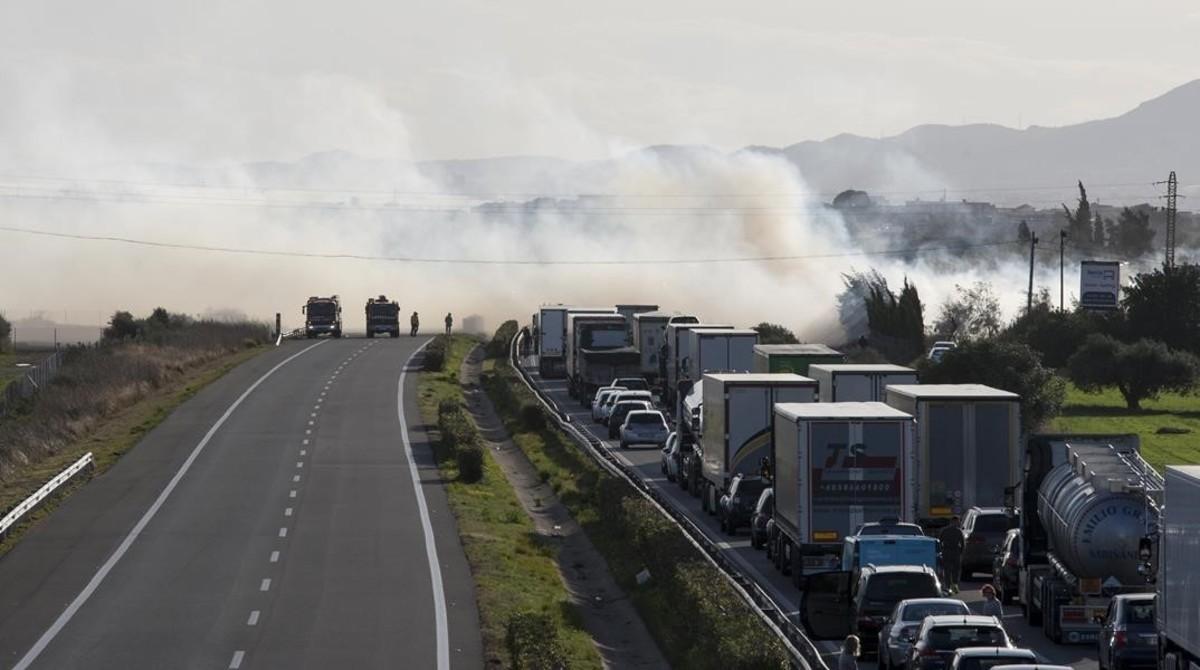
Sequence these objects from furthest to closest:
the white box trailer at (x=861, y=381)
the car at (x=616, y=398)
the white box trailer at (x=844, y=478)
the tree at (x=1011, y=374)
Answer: the car at (x=616, y=398), the tree at (x=1011, y=374), the white box trailer at (x=861, y=381), the white box trailer at (x=844, y=478)

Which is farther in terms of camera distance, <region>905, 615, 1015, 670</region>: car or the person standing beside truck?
the person standing beside truck

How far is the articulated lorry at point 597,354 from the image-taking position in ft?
269

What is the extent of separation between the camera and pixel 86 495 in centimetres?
5241

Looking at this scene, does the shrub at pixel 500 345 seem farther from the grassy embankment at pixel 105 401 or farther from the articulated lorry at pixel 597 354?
the articulated lorry at pixel 597 354

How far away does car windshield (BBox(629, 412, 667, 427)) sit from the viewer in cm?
6794

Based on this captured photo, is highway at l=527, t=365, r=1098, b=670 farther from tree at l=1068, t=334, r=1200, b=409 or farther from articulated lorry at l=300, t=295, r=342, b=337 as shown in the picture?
articulated lorry at l=300, t=295, r=342, b=337

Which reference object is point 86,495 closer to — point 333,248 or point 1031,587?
point 1031,587

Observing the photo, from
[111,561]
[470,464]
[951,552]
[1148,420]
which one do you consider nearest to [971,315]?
[1148,420]

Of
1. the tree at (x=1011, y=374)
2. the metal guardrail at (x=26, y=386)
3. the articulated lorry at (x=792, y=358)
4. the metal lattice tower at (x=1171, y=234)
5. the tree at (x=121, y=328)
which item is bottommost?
the metal guardrail at (x=26, y=386)

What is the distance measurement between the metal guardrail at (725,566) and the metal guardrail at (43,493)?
46.8ft

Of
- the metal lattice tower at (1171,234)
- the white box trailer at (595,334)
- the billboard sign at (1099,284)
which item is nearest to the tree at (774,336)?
the billboard sign at (1099,284)

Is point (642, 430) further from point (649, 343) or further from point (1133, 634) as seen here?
point (1133, 634)

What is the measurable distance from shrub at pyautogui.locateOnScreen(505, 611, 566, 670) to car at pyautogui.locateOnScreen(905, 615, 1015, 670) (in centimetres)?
517

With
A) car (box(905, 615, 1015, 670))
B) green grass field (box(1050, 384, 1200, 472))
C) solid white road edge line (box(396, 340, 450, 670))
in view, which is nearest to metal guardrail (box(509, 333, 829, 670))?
car (box(905, 615, 1015, 670))
